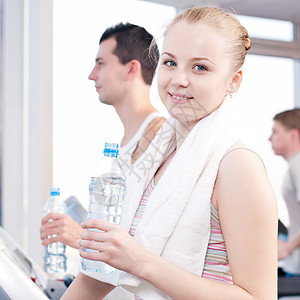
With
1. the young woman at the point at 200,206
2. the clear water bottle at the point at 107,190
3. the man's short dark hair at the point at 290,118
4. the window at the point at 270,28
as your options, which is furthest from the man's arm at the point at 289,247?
the young woman at the point at 200,206

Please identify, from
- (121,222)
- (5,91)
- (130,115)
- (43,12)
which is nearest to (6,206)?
(5,91)

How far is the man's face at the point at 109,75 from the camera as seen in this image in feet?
6.18

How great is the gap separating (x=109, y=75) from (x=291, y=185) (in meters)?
1.74

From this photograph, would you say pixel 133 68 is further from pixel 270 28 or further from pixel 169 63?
pixel 270 28

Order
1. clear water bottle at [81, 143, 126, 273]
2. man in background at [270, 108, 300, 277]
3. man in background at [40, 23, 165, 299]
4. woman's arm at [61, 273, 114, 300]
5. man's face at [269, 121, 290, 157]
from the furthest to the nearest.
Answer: man's face at [269, 121, 290, 157]
man in background at [270, 108, 300, 277]
man in background at [40, 23, 165, 299]
clear water bottle at [81, 143, 126, 273]
woman's arm at [61, 273, 114, 300]

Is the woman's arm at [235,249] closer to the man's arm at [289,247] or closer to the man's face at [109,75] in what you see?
the man's face at [109,75]

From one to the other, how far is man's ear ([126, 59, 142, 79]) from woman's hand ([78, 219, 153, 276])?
1148 millimetres

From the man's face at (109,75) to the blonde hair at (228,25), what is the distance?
89cm

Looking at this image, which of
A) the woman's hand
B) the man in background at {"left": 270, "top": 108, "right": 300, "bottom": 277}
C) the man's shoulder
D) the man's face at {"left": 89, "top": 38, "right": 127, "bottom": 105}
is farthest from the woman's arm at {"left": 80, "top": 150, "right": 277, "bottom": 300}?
the man in background at {"left": 270, "top": 108, "right": 300, "bottom": 277}

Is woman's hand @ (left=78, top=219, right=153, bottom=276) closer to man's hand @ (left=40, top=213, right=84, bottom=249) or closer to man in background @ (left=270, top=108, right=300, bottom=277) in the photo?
man's hand @ (left=40, top=213, right=84, bottom=249)

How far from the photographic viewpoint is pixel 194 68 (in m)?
0.94

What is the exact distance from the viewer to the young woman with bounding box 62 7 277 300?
83 cm

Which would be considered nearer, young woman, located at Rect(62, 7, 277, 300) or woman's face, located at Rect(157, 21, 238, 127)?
young woman, located at Rect(62, 7, 277, 300)

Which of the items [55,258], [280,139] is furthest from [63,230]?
[280,139]
